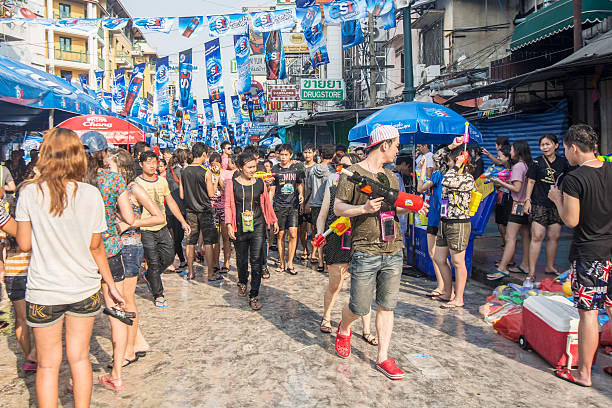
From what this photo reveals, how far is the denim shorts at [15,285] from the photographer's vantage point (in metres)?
3.95

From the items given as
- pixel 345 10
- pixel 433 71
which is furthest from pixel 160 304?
pixel 433 71

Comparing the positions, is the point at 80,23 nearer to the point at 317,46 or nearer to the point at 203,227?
the point at 317,46

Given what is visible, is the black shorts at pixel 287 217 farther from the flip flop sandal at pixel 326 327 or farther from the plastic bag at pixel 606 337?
the plastic bag at pixel 606 337

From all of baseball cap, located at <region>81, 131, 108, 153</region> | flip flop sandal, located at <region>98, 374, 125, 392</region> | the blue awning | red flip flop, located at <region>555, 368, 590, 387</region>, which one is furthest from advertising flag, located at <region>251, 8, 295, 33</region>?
red flip flop, located at <region>555, 368, 590, 387</region>

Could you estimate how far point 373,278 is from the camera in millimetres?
4086

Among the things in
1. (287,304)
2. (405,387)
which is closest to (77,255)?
(405,387)

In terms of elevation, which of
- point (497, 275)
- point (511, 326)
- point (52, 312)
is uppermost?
point (52, 312)

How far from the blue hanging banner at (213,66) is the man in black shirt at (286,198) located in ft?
34.6

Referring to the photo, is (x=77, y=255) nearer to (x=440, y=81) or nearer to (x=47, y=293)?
(x=47, y=293)

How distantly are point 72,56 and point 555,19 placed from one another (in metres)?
46.3

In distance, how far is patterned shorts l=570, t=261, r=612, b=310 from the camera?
3719 mm

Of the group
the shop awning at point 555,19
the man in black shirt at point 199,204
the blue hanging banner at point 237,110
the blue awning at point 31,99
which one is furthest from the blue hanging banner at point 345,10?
the blue hanging banner at point 237,110

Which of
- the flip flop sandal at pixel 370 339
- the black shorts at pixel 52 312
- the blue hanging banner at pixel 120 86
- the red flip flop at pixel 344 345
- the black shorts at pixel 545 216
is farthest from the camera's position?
the blue hanging banner at pixel 120 86

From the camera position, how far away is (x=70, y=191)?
295 cm
